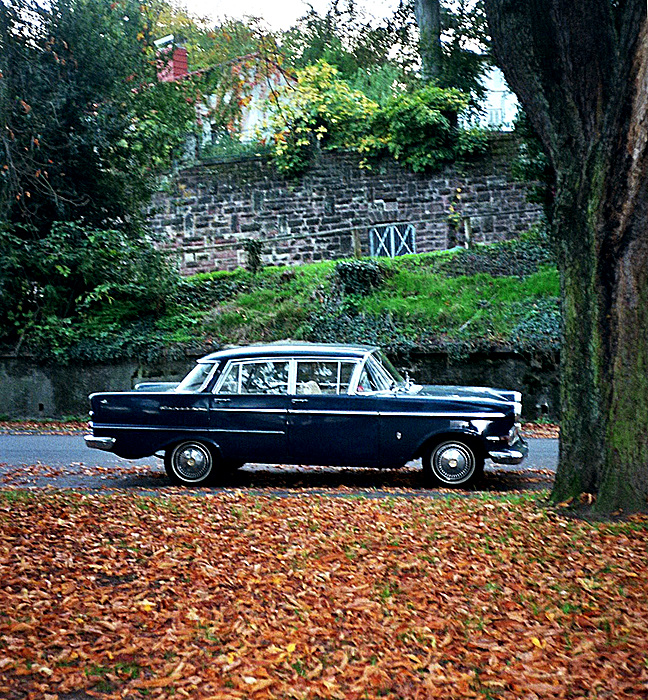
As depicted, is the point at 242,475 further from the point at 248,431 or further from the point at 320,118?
the point at 320,118

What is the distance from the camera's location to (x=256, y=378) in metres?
11.2

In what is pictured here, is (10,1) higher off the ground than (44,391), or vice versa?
(10,1)

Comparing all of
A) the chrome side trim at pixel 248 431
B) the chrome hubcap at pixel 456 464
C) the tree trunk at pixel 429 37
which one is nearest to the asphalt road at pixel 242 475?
the chrome hubcap at pixel 456 464

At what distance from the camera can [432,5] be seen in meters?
27.7

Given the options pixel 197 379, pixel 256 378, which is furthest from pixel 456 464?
pixel 197 379

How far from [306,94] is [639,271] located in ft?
65.1

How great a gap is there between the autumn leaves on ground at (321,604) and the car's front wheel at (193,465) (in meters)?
2.51

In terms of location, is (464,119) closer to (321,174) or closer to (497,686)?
(321,174)

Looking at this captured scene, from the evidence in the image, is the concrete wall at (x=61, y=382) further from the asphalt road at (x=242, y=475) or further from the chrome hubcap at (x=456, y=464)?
the chrome hubcap at (x=456, y=464)

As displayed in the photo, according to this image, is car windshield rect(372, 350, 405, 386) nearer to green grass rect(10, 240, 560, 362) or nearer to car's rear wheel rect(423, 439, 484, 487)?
car's rear wheel rect(423, 439, 484, 487)

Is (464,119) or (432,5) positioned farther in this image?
(432,5)

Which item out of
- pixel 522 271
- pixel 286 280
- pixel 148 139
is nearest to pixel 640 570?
pixel 522 271

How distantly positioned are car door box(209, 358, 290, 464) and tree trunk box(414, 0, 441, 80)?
17817 mm

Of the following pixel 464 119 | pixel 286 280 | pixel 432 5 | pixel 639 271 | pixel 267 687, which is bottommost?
pixel 267 687
